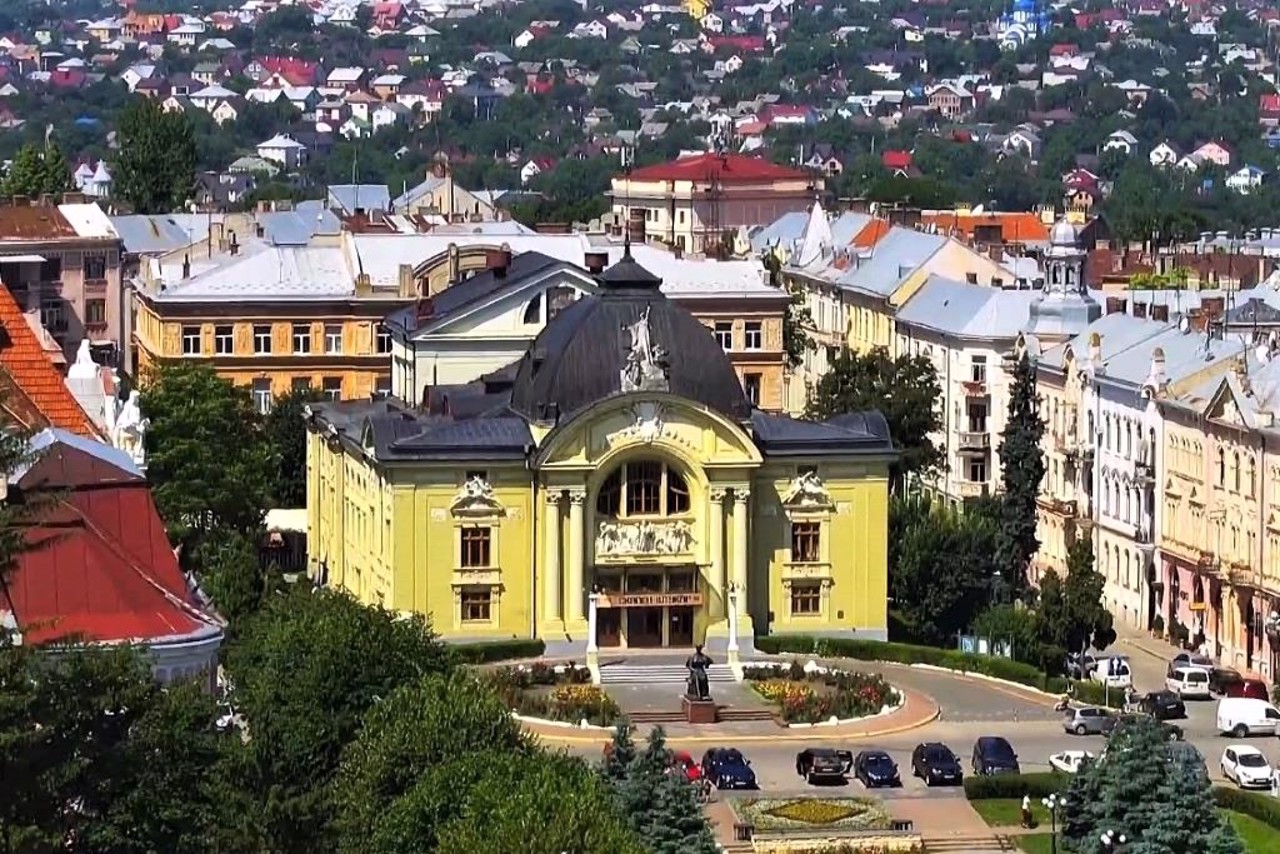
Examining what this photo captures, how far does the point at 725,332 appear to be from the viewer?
425 feet

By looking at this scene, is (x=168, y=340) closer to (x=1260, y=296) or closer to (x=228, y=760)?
(x=1260, y=296)

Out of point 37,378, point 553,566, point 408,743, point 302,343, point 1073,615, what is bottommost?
point 408,743

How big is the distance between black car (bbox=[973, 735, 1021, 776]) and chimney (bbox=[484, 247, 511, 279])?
40.2 metres

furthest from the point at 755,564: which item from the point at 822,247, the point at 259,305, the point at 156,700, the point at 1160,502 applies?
the point at 822,247

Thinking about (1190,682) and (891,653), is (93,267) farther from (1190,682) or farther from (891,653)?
(1190,682)

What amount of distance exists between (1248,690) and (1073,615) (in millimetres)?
4783

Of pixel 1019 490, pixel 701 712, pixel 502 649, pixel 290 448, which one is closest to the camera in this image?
pixel 701 712

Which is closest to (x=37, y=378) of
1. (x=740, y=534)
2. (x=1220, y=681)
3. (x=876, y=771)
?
(x=876, y=771)

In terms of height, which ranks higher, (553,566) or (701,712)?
(553,566)

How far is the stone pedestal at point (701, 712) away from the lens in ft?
285

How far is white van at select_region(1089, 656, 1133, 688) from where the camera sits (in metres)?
92.8

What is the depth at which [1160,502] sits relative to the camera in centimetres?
10788

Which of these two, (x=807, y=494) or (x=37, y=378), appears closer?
(x=37, y=378)

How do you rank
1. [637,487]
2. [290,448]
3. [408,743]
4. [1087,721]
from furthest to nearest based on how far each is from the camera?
[290,448] → [637,487] → [1087,721] → [408,743]
